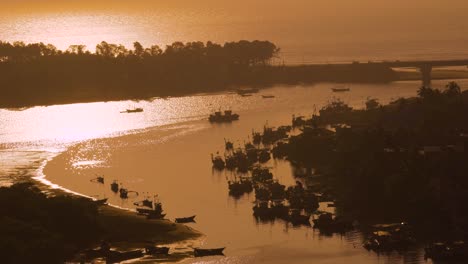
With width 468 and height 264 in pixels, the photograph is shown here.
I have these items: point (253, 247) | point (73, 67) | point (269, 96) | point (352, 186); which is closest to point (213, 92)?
point (269, 96)

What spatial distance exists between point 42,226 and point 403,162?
20.4 metres

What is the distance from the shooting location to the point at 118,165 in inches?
3137

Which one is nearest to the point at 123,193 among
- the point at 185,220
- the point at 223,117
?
the point at 185,220

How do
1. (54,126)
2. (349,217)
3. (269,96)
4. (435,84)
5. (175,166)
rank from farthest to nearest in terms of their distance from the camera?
(435,84) → (269,96) → (54,126) → (175,166) → (349,217)

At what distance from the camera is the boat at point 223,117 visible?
99.8 m

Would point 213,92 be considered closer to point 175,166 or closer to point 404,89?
point 404,89

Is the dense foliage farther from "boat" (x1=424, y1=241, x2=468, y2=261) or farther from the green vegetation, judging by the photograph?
"boat" (x1=424, y1=241, x2=468, y2=261)

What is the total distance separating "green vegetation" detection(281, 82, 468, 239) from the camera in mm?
60844

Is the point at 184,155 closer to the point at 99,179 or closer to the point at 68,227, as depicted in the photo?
the point at 99,179

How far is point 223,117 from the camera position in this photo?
328ft

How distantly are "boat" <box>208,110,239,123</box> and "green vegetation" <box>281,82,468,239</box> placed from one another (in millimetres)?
12869

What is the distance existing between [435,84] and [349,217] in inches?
2559

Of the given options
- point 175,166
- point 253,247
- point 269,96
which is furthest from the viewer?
point 269,96

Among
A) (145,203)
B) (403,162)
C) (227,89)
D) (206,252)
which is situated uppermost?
(227,89)
